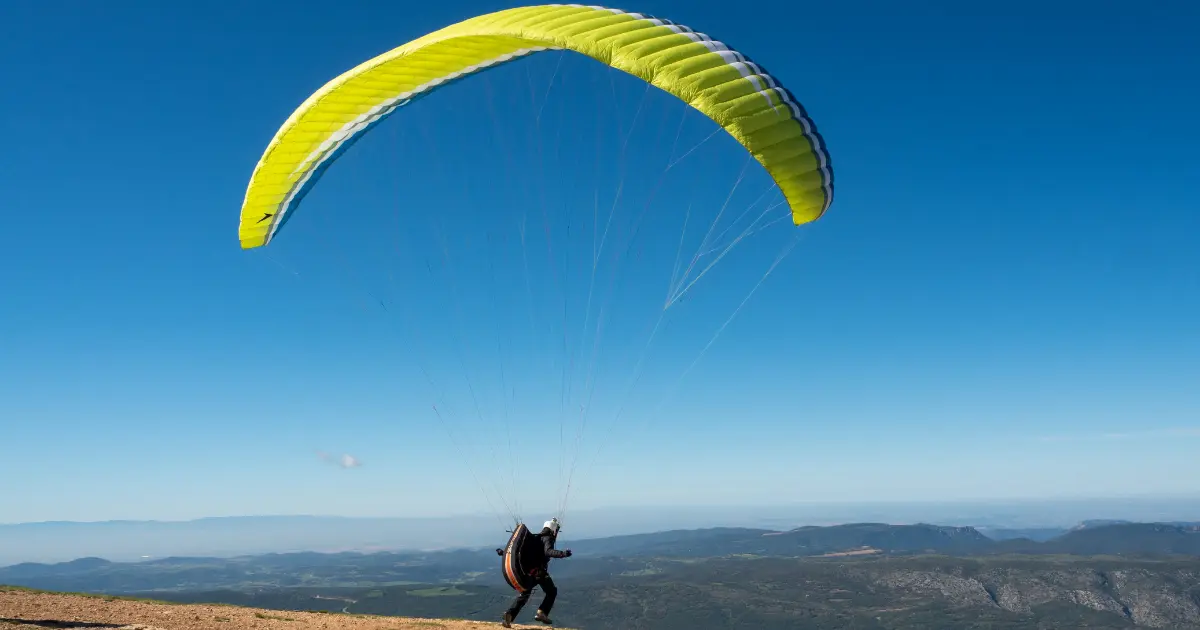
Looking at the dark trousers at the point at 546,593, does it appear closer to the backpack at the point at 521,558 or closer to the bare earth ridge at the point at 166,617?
the backpack at the point at 521,558

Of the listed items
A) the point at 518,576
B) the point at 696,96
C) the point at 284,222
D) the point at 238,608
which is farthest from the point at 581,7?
the point at 238,608

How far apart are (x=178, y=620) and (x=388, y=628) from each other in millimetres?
5849

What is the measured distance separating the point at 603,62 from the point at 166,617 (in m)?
18.8

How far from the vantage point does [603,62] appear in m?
12.6

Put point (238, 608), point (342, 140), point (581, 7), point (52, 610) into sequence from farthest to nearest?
point (238, 608), point (52, 610), point (342, 140), point (581, 7)

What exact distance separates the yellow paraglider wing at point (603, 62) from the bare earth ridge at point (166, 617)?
36.5 feet

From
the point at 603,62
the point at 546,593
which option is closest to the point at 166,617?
the point at 546,593

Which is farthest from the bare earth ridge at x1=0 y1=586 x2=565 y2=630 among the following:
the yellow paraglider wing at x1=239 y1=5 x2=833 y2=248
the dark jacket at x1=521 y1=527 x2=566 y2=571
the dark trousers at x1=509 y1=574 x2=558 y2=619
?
the yellow paraglider wing at x1=239 y1=5 x2=833 y2=248

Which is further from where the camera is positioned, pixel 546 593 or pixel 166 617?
pixel 166 617

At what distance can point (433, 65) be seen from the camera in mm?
15078

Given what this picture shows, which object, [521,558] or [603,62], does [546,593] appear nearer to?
[521,558]

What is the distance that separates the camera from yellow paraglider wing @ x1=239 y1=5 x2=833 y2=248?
12570 millimetres

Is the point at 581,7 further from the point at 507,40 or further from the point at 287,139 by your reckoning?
the point at 287,139

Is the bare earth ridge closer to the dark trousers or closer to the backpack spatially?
the dark trousers
